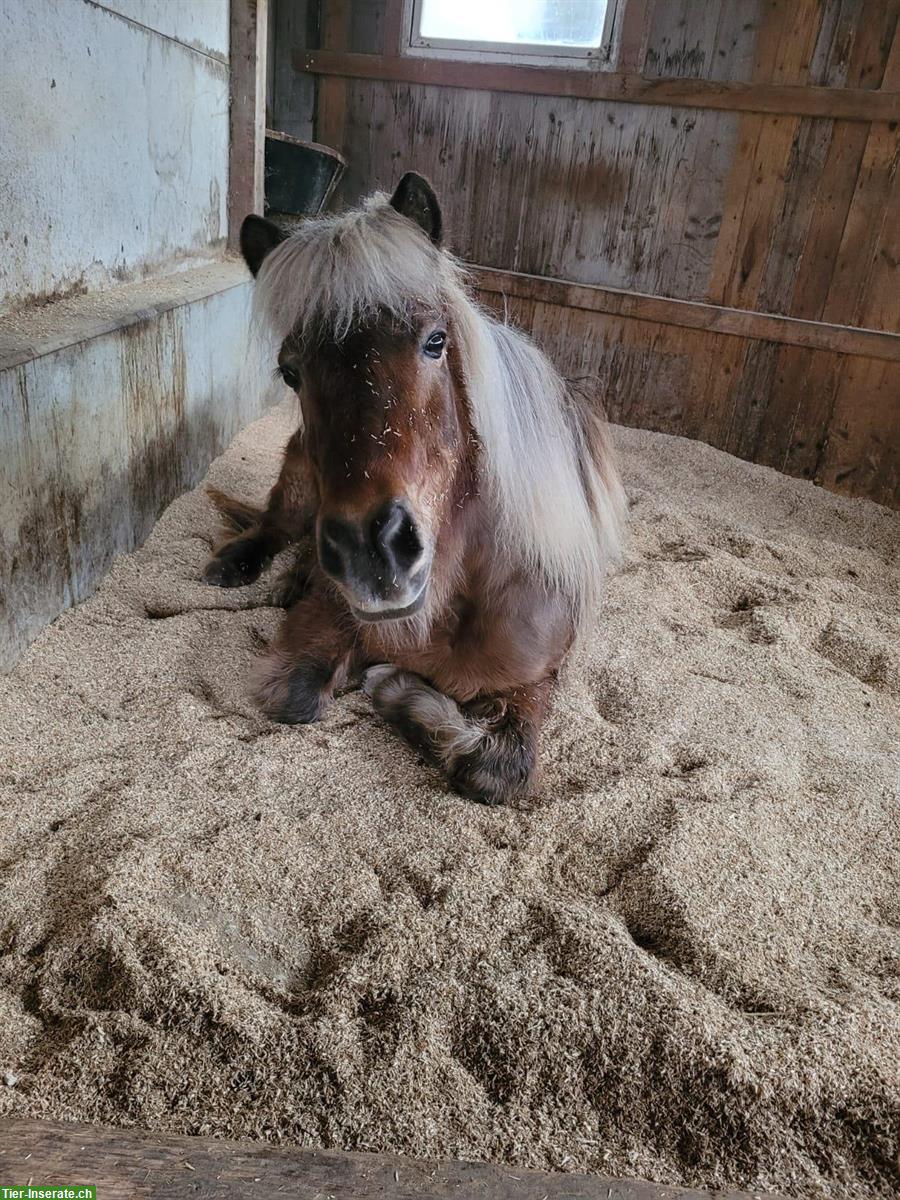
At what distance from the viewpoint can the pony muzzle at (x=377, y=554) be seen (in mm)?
1501

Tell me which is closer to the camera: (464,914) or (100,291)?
(464,914)

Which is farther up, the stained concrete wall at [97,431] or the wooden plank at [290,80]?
the wooden plank at [290,80]

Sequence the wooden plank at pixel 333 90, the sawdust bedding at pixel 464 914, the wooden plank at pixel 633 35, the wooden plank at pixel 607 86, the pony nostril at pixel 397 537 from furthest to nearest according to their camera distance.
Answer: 1. the wooden plank at pixel 333 90
2. the wooden plank at pixel 633 35
3. the wooden plank at pixel 607 86
4. the pony nostril at pixel 397 537
5. the sawdust bedding at pixel 464 914

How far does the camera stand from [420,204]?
1730 mm

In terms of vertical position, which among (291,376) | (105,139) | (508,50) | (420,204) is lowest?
(291,376)

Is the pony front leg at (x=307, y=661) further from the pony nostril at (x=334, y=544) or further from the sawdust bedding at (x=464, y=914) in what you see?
the pony nostril at (x=334, y=544)

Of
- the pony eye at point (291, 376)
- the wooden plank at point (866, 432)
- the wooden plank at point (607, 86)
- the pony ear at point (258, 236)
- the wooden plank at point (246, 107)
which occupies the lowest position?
the wooden plank at point (866, 432)

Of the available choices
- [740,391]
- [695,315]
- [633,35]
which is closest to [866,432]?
[740,391]

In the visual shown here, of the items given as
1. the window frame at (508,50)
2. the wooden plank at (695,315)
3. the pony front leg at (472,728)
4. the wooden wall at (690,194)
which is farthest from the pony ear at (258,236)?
the window frame at (508,50)

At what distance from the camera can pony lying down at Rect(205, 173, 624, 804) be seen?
1555mm

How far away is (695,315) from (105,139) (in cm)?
316

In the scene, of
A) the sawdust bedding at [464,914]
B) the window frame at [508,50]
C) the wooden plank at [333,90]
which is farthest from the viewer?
the wooden plank at [333,90]

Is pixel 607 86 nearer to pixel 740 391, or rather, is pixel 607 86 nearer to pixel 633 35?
pixel 633 35

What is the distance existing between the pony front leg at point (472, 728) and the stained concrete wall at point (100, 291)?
3.31ft
